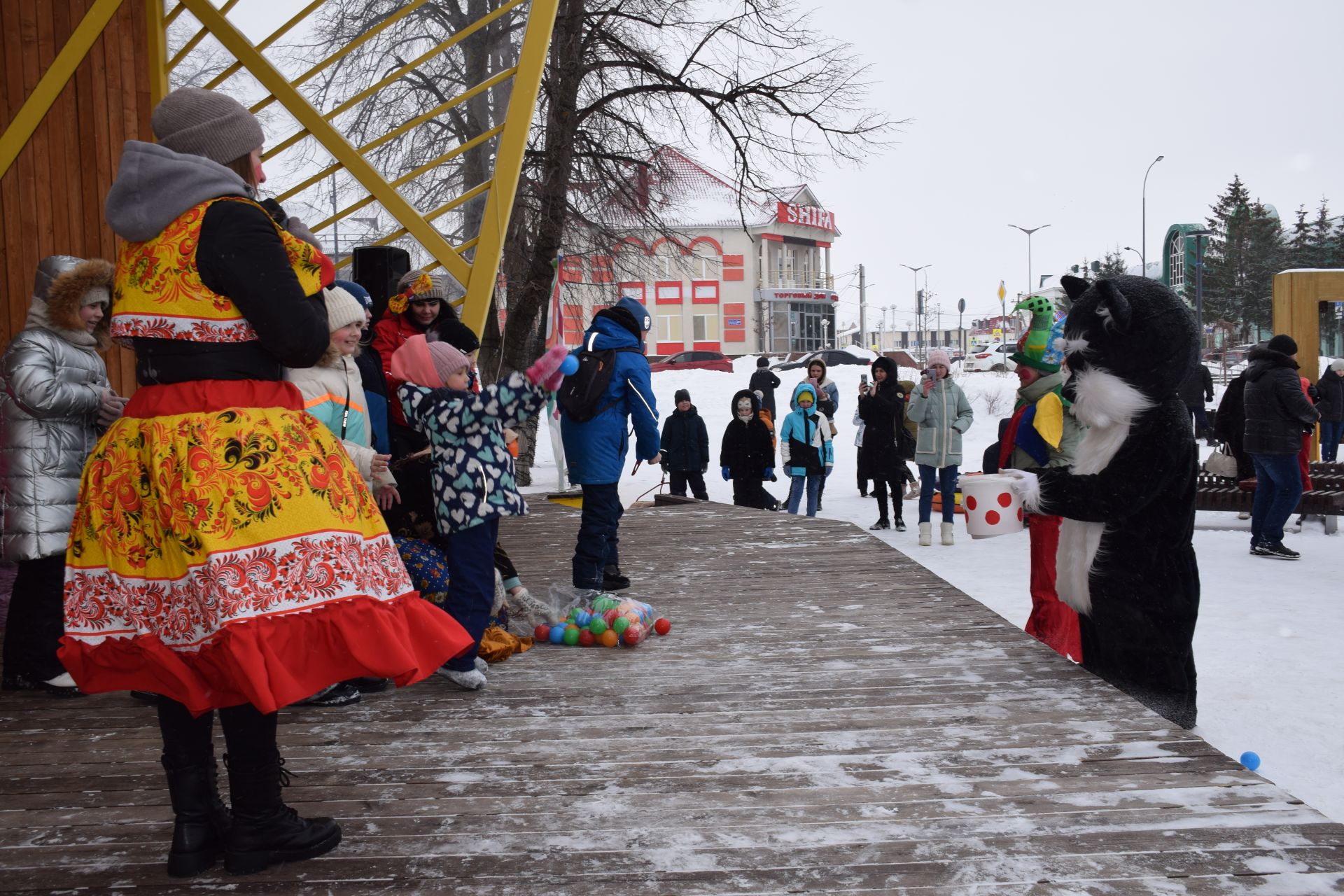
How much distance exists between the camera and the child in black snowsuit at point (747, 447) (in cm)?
1130

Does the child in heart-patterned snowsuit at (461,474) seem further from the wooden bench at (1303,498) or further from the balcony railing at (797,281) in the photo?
the balcony railing at (797,281)

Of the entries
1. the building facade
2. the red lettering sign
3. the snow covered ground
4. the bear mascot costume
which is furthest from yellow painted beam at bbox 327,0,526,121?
the red lettering sign

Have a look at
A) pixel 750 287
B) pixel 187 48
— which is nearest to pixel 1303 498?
pixel 187 48

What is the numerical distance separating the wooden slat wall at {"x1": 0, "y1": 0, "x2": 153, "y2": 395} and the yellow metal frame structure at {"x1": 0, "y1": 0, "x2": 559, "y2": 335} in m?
0.17

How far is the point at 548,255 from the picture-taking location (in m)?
14.0

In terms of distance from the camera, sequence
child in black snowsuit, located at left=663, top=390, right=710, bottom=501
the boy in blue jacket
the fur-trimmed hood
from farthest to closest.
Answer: child in black snowsuit, located at left=663, top=390, right=710, bottom=501, the boy in blue jacket, the fur-trimmed hood

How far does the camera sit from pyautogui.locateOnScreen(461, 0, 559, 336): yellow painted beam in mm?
6070

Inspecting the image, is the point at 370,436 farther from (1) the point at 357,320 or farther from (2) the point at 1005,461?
(2) the point at 1005,461

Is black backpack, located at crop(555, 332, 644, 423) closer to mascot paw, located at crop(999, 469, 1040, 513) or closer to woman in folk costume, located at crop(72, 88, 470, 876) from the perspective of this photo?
mascot paw, located at crop(999, 469, 1040, 513)

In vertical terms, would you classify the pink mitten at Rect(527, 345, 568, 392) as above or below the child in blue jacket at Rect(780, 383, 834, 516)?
above

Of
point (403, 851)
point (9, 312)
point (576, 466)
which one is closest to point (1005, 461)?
point (576, 466)

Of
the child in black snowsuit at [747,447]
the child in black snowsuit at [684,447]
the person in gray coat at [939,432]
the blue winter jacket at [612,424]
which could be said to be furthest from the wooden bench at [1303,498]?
the blue winter jacket at [612,424]

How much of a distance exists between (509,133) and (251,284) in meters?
4.01

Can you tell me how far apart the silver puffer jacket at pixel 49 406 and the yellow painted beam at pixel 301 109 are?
1887 millimetres
